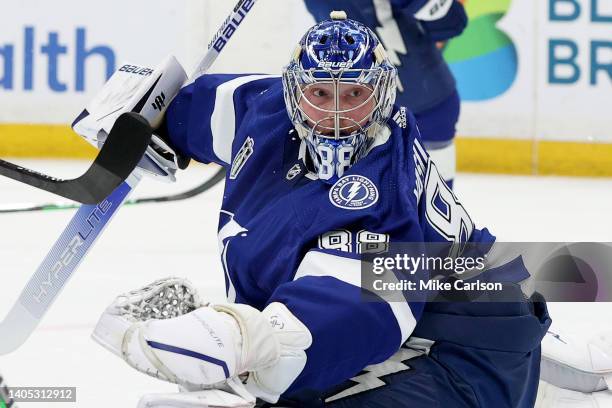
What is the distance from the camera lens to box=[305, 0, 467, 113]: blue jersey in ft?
13.0

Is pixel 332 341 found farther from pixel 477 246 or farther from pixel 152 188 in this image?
pixel 152 188

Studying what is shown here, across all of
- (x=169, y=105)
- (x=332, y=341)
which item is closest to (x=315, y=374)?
(x=332, y=341)

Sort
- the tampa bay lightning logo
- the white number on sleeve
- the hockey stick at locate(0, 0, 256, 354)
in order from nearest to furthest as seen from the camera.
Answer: the tampa bay lightning logo, the white number on sleeve, the hockey stick at locate(0, 0, 256, 354)

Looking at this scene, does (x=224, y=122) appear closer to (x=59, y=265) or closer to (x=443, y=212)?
(x=59, y=265)

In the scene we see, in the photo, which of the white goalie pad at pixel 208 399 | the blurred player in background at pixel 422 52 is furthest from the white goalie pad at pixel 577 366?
the blurred player in background at pixel 422 52

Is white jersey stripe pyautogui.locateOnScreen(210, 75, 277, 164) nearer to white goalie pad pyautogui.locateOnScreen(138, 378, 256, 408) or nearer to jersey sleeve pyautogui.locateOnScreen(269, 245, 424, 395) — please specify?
jersey sleeve pyautogui.locateOnScreen(269, 245, 424, 395)

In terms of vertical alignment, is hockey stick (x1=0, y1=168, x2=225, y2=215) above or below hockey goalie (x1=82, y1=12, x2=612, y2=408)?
above

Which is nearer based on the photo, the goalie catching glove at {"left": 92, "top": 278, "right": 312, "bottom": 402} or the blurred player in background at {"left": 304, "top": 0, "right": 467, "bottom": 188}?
the goalie catching glove at {"left": 92, "top": 278, "right": 312, "bottom": 402}

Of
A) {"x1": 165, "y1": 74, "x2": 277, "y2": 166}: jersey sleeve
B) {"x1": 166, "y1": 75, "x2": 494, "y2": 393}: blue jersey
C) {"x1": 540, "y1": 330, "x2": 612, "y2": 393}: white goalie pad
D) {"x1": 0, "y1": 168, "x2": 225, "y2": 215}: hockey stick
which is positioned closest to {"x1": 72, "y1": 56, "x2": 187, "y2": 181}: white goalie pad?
{"x1": 165, "y1": 74, "x2": 277, "y2": 166}: jersey sleeve

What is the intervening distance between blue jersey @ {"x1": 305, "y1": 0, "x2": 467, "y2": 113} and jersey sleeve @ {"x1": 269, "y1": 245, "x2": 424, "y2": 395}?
2.14 meters

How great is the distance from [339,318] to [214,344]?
0.21m

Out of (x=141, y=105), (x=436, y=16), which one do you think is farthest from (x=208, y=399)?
(x=436, y=16)

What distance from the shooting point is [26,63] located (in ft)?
18.1

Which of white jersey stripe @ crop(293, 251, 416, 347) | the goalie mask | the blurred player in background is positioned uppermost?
the blurred player in background
